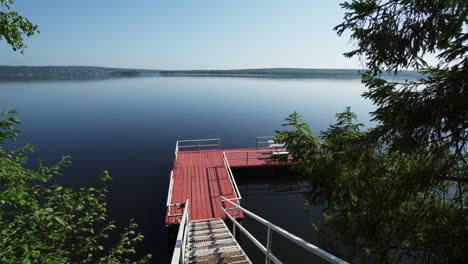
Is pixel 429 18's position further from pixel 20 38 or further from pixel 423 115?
pixel 20 38

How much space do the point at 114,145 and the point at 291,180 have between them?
703 inches

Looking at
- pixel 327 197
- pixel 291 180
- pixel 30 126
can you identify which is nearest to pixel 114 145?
pixel 30 126

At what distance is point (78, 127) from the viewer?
29.2m

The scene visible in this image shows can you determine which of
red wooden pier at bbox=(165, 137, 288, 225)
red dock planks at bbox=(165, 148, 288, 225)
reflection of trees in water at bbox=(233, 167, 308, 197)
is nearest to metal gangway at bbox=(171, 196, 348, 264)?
red wooden pier at bbox=(165, 137, 288, 225)

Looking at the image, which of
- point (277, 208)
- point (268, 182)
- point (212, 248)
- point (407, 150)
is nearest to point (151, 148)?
point (268, 182)

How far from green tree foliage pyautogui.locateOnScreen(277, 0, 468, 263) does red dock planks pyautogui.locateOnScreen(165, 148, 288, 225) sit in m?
6.10

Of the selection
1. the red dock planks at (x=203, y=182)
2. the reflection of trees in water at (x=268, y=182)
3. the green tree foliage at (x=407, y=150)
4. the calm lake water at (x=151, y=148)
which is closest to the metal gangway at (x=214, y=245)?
the green tree foliage at (x=407, y=150)

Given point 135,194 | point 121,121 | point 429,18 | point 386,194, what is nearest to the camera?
point 429,18

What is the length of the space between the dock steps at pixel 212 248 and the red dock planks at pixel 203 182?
8.92ft

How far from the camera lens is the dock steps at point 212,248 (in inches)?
197

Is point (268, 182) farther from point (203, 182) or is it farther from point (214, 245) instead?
point (214, 245)

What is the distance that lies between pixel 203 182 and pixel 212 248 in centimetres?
707

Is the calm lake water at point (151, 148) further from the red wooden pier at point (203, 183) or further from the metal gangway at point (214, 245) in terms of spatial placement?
the metal gangway at point (214, 245)

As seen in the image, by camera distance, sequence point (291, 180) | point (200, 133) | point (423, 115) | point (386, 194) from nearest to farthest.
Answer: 1. point (423, 115)
2. point (386, 194)
3. point (291, 180)
4. point (200, 133)
